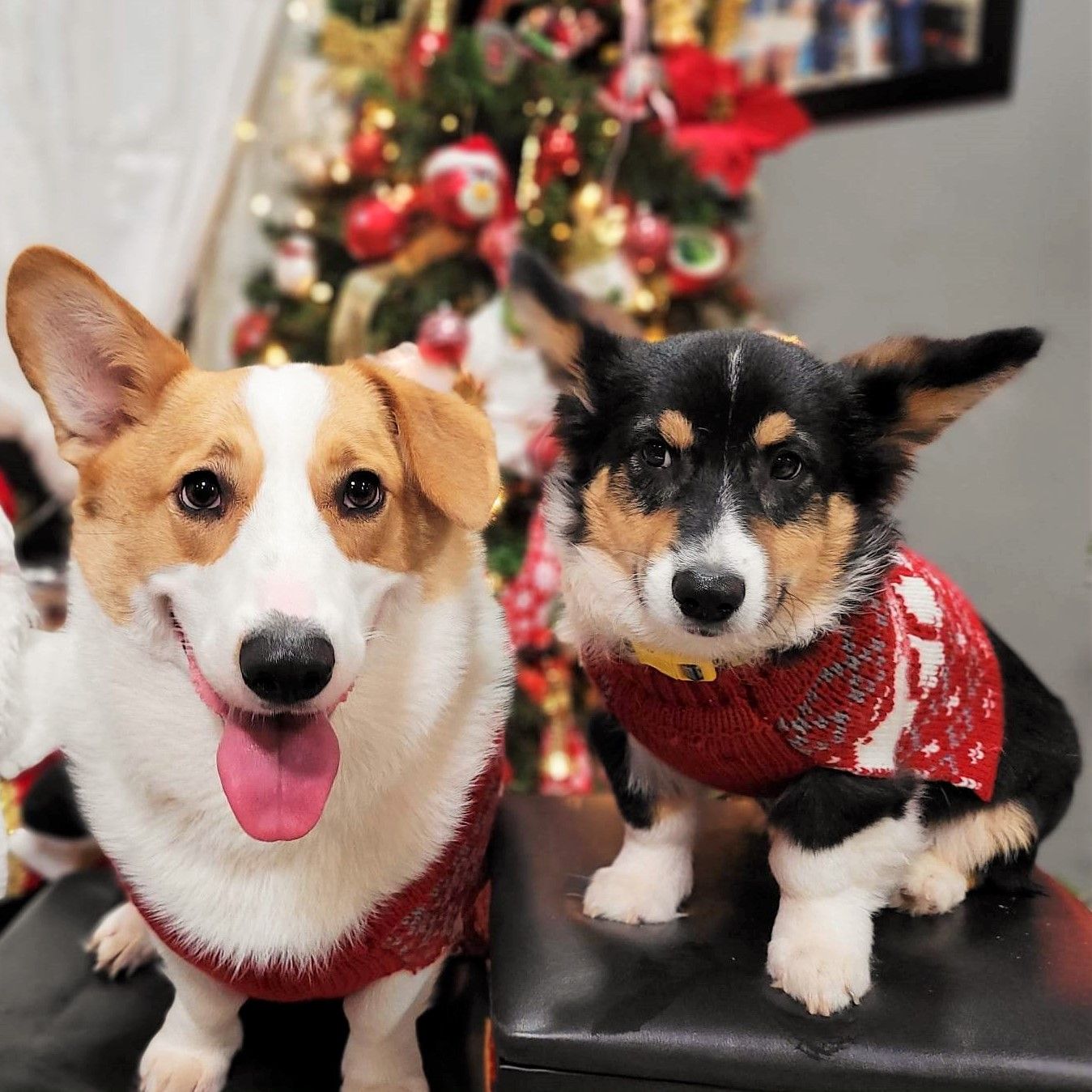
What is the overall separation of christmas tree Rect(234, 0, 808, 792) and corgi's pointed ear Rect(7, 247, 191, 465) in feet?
2.64

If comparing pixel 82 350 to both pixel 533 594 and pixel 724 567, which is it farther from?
pixel 533 594

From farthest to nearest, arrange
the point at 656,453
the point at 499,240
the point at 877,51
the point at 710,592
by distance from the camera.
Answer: the point at 877,51 → the point at 499,240 → the point at 656,453 → the point at 710,592

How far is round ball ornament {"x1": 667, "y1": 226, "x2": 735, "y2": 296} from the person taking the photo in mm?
1780

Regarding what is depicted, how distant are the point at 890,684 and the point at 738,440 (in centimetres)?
25

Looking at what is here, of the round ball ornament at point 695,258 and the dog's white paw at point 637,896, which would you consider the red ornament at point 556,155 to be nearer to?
the round ball ornament at point 695,258

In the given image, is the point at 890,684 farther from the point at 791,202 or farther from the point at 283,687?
the point at 791,202

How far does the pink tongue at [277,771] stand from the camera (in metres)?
0.74

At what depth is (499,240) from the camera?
167cm

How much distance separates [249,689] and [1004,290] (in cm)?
181

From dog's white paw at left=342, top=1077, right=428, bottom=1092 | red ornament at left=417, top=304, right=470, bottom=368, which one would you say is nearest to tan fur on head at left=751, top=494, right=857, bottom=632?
dog's white paw at left=342, top=1077, right=428, bottom=1092

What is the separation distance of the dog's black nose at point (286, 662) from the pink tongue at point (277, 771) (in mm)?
82

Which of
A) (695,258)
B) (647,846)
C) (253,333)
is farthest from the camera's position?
(253,333)

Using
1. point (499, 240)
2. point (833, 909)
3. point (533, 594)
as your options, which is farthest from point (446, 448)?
point (499, 240)

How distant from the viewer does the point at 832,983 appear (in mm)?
810
